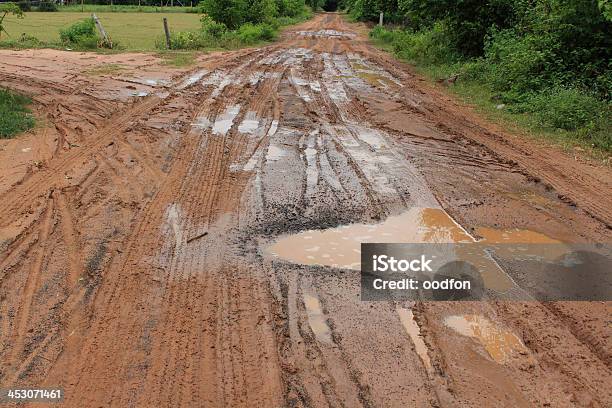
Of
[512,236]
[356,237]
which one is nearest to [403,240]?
[356,237]

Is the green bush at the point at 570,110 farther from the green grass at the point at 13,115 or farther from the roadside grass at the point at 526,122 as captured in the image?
the green grass at the point at 13,115

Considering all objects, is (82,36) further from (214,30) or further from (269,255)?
(269,255)

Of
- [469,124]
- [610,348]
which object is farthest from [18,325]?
[469,124]

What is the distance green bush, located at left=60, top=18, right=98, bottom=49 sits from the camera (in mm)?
20406

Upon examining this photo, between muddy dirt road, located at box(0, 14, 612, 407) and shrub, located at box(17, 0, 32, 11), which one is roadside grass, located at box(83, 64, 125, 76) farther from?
shrub, located at box(17, 0, 32, 11)

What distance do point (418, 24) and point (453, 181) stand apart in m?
19.0

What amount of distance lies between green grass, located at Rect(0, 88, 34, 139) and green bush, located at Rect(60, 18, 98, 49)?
1026cm

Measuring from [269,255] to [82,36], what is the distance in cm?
1965

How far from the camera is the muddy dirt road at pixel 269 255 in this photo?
3.37 m

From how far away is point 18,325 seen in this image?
3.82 meters

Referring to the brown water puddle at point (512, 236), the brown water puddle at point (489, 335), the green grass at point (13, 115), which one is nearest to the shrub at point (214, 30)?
the green grass at point (13, 115)

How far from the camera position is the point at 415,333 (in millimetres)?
3834

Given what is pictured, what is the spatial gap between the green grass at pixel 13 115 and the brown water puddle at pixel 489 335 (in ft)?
26.5

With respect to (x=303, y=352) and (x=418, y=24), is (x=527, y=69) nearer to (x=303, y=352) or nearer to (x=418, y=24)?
(x=303, y=352)
